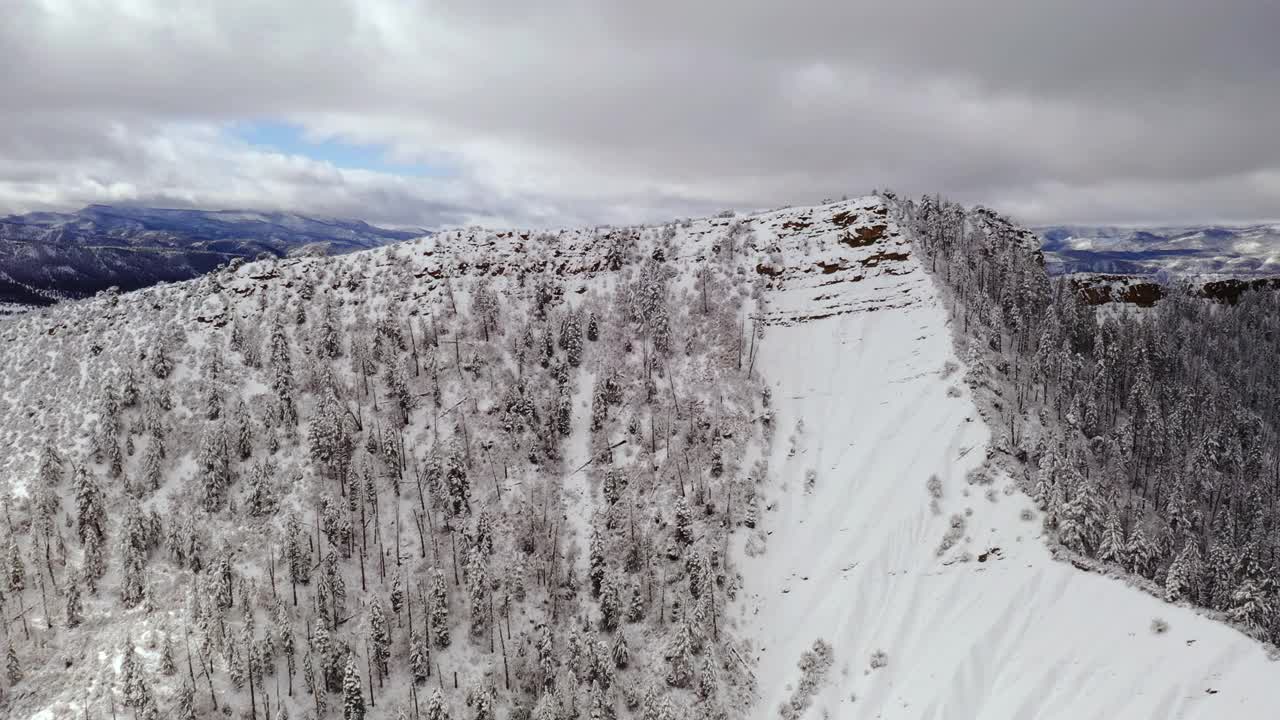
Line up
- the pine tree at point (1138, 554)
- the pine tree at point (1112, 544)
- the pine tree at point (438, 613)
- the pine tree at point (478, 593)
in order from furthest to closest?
the pine tree at point (478, 593) → the pine tree at point (438, 613) → the pine tree at point (1138, 554) → the pine tree at point (1112, 544)

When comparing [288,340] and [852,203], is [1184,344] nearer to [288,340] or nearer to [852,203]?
[852,203]

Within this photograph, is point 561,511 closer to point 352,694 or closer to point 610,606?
point 610,606

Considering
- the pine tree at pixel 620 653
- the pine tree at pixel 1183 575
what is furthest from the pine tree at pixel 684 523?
the pine tree at pixel 1183 575

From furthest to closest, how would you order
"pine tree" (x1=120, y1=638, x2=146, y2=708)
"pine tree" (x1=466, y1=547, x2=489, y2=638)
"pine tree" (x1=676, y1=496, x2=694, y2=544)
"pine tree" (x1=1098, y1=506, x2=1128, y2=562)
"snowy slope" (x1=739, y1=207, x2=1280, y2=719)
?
1. "pine tree" (x1=676, y1=496, x2=694, y2=544)
2. "pine tree" (x1=466, y1=547, x2=489, y2=638)
3. "pine tree" (x1=120, y1=638, x2=146, y2=708)
4. "pine tree" (x1=1098, y1=506, x2=1128, y2=562)
5. "snowy slope" (x1=739, y1=207, x2=1280, y2=719)

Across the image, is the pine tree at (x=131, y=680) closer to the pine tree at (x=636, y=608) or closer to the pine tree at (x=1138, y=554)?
the pine tree at (x=636, y=608)

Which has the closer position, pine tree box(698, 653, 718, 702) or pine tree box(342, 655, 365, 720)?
pine tree box(342, 655, 365, 720)

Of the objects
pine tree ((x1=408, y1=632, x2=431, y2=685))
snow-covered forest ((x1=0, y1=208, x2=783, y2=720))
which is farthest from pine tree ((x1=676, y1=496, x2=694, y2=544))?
pine tree ((x1=408, y1=632, x2=431, y2=685))

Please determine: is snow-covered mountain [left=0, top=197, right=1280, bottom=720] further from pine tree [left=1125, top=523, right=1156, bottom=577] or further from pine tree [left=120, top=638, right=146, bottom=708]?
pine tree [left=1125, top=523, right=1156, bottom=577]
